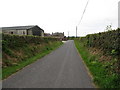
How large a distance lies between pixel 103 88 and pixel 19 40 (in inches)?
487

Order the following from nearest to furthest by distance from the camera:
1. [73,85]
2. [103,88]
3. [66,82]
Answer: [103,88], [73,85], [66,82]

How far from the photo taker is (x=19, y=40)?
15.4 meters

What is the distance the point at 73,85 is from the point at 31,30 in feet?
149

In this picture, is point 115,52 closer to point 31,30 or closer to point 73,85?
point 73,85

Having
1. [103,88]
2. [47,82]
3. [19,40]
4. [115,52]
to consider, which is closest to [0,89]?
[47,82]

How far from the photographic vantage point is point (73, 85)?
5.89 m

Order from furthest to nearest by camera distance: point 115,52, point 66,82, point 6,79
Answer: point 115,52 < point 6,79 < point 66,82

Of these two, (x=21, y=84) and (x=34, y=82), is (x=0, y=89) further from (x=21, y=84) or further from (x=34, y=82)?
(x=34, y=82)

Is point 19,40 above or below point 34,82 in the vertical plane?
above

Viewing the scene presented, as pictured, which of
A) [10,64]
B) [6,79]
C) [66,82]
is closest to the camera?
[66,82]

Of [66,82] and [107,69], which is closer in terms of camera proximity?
[66,82]

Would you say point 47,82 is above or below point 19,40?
below

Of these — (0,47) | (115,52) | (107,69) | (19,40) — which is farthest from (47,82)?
(19,40)

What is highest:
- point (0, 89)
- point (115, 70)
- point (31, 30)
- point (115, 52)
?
point (31, 30)
